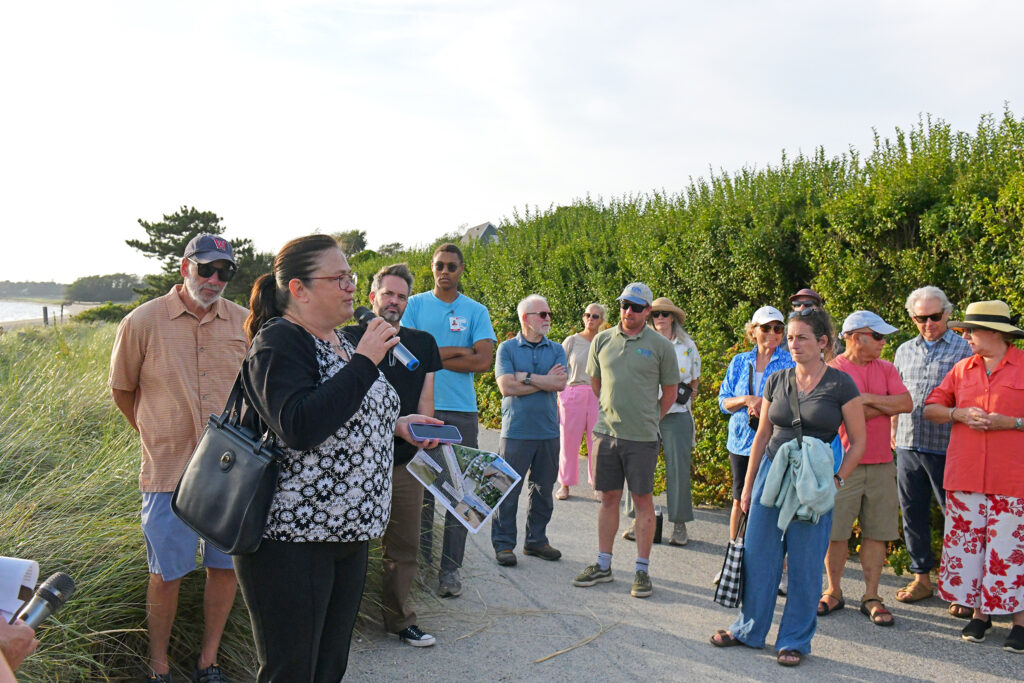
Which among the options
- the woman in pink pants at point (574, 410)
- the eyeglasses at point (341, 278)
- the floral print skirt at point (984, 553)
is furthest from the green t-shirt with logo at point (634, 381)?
the eyeglasses at point (341, 278)

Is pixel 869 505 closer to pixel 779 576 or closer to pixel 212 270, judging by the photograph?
pixel 779 576

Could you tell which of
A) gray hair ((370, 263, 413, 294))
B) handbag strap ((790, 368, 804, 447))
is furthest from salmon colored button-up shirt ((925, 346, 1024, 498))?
gray hair ((370, 263, 413, 294))

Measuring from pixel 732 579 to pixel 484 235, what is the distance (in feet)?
59.2

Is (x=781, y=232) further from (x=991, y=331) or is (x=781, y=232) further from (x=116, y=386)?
(x=116, y=386)

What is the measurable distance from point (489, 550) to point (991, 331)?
4065 millimetres

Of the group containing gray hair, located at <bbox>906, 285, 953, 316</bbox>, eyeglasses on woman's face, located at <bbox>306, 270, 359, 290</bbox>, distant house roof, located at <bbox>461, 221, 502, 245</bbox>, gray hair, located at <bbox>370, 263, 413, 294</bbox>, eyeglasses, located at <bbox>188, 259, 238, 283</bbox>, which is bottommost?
eyeglasses on woman's face, located at <bbox>306, 270, 359, 290</bbox>

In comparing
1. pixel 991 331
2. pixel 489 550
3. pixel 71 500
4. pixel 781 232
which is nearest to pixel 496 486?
pixel 71 500

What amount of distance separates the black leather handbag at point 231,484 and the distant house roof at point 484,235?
14.2m

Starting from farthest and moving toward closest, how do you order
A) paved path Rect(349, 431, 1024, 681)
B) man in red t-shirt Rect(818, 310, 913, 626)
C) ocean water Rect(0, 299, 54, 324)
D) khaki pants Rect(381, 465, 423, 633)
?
ocean water Rect(0, 299, 54, 324)
man in red t-shirt Rect(818, 310, 913, 626)
khaki pants Rect(381, 465, 423, 633)
paved path Rect(349, 431, 1024, 681)

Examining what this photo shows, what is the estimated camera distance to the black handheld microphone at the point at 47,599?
2.00 metres

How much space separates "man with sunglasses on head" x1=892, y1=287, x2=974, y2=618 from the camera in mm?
5695

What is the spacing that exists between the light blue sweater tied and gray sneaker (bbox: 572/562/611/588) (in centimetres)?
164

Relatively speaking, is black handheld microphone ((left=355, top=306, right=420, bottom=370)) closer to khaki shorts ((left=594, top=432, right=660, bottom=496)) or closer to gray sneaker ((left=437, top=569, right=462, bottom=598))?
gray sneaker ((left=437, top=569, right=462, bottom=598))

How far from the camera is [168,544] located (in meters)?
3.84
